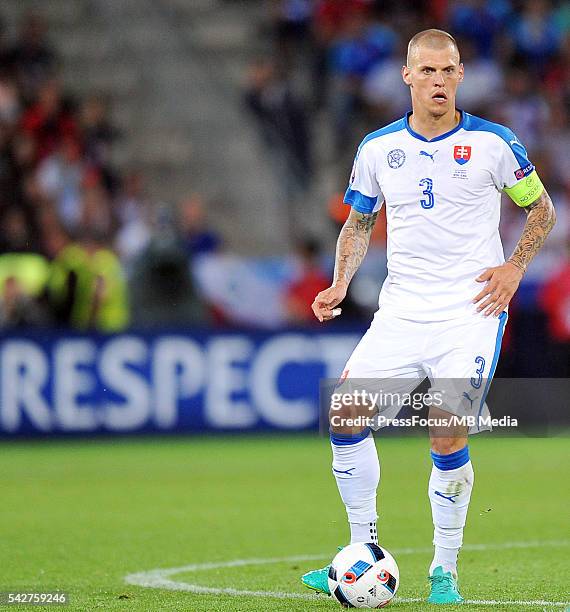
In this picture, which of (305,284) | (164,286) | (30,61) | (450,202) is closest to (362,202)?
(450,202)

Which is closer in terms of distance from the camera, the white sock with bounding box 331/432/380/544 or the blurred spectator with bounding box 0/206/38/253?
the white sock with bounding box 331/432/380/544

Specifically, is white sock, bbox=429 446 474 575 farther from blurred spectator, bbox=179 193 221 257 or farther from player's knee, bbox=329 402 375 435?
blurred spectator, bbox=179 193 221 257

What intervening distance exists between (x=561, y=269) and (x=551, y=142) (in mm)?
3145

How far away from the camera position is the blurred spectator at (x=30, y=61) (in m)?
17.3

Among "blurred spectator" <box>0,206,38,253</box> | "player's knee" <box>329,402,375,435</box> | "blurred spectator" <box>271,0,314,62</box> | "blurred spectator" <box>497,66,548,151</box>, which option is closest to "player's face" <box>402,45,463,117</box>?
"player's knee" <box>329,402,375,435</box>

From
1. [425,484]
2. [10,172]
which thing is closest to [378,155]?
[425,484]

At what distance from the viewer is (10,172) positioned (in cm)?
1636

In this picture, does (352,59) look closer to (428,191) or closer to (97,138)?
(97,138)

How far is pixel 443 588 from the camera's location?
19.2ft

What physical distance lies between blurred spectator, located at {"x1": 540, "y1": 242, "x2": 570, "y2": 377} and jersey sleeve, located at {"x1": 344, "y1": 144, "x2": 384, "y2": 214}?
8.16m

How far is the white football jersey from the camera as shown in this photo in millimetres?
6152

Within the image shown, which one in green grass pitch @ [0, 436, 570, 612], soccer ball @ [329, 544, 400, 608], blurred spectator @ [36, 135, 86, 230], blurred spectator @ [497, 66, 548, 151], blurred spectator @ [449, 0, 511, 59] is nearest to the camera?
soccer ball @ [329, 544, 400, 608]

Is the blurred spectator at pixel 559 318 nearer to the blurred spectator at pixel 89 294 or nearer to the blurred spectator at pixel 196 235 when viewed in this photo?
the blurred spectator at pixel 196 235

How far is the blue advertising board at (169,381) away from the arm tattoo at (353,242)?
7.22 metres
